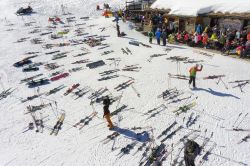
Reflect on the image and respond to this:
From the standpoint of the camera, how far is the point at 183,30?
2780 centimetres

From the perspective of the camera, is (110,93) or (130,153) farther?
(110,93)

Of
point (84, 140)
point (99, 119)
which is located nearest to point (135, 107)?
point (99, 119)

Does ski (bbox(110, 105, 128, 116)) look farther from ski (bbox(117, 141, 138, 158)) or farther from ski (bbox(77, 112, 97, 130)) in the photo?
ski (bbox(117, 141, 138, 158))

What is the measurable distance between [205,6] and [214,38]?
433cm

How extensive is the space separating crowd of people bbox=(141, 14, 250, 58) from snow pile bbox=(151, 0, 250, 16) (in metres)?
1.53

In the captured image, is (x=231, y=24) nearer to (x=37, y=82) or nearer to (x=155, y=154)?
(x=155, y=154)

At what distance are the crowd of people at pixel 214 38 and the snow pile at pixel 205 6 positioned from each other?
1.53m

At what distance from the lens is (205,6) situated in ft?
82.4

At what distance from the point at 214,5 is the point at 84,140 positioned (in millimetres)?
19824

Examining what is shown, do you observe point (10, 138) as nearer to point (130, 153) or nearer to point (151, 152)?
point (130, 153)

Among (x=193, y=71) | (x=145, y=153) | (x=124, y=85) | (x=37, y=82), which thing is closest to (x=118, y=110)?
(x=124, y=85)

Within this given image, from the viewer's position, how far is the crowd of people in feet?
69.9

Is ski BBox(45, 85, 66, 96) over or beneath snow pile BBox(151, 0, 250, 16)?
beneath

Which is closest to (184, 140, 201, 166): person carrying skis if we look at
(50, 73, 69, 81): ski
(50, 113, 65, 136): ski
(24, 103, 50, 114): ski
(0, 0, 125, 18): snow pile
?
(50, 113, 65, 136): ski
